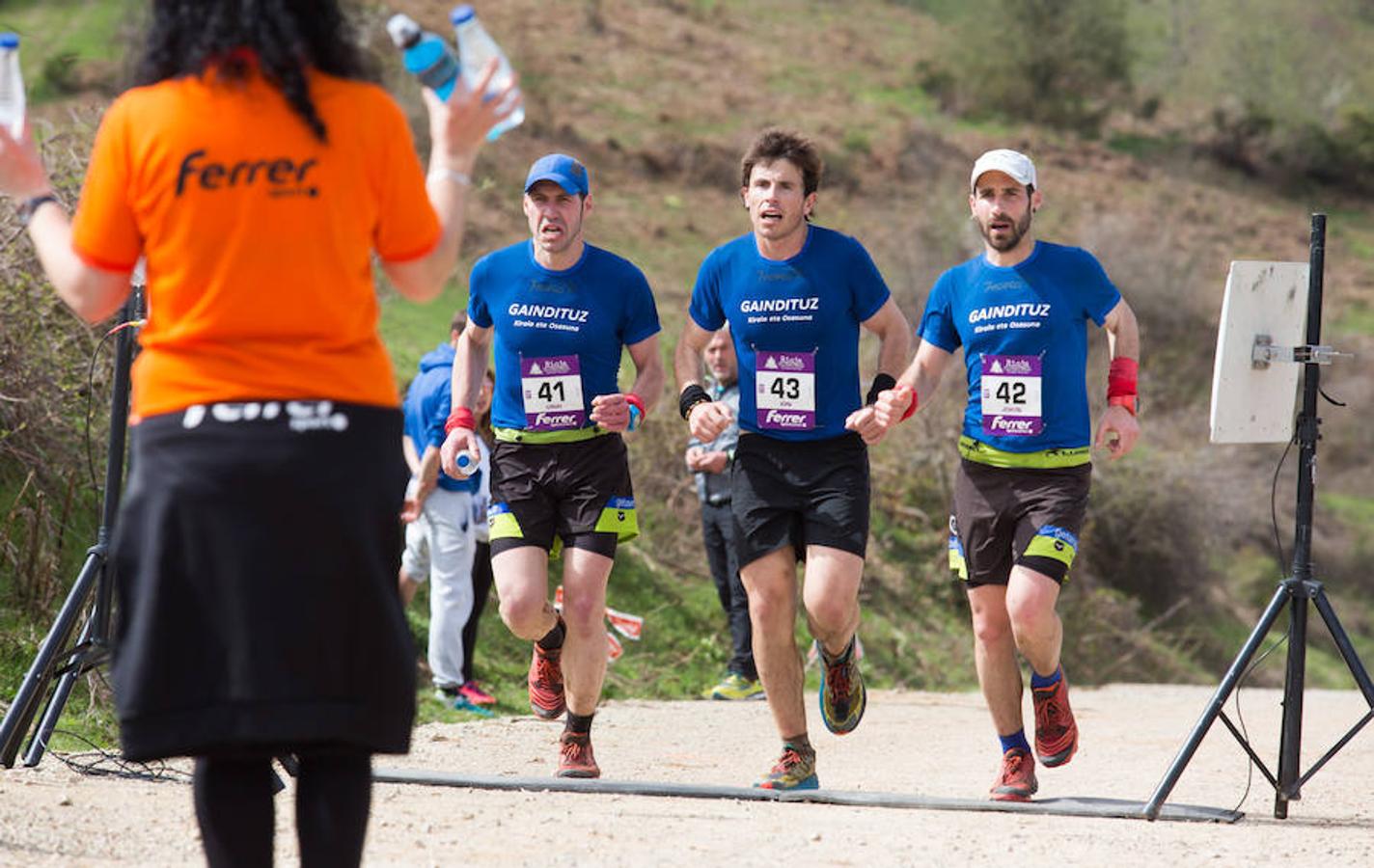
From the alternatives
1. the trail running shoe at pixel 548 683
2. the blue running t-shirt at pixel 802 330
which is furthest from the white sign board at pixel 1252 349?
the trail running shoe at pixel 548 683

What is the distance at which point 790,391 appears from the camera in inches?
275

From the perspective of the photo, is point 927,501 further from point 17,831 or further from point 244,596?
point 244,596

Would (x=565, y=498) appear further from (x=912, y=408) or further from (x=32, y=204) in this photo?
(x=32, y=204)

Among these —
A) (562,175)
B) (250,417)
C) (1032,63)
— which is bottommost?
(250,417)

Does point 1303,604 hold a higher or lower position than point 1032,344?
lower

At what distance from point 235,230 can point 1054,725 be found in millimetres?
4603

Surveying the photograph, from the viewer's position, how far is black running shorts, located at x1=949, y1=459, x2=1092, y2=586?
22.4 ft

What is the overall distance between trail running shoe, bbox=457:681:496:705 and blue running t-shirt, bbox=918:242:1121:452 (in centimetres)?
410

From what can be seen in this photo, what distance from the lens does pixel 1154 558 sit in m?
20.2

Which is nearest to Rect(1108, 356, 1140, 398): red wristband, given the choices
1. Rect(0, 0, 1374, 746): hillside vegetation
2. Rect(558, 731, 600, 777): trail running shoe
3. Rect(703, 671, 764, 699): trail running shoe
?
Rect(0, 0, 1374, 746): hillside vegetation

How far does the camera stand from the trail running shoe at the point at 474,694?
33.0ft

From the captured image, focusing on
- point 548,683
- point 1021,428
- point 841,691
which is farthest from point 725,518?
point 1021,428

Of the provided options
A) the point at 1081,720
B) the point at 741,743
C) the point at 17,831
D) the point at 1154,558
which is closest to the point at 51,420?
the point at 741,743

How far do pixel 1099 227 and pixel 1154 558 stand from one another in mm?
12891
